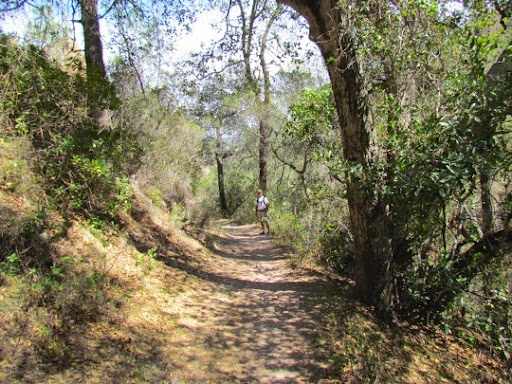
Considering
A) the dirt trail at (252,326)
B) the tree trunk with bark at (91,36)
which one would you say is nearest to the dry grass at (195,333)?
the dirt trail at (252,326)

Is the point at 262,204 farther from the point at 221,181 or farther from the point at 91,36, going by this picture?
the point at 221,181

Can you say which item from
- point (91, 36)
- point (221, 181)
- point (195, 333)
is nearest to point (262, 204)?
point (91, 36)

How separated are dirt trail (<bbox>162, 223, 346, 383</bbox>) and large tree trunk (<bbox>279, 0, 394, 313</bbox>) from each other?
929 mm

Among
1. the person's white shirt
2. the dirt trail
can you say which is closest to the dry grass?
the dirt trail

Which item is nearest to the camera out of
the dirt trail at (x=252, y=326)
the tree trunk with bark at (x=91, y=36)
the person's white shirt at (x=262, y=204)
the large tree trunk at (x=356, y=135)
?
the dirt trail at (x=252, y=326)

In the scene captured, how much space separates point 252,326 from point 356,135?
3.00 metres

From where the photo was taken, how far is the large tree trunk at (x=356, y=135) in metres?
4.64

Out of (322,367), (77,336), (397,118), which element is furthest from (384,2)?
(77,336)

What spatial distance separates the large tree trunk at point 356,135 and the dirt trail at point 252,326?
929mm

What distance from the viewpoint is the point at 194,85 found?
436 inches

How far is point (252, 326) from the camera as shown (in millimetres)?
4770

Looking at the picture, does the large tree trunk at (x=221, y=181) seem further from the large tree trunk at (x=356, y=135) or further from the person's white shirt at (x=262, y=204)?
the large tree trunk at (x=356, y=135)

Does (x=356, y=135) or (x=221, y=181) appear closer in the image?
(x=356, y=135)

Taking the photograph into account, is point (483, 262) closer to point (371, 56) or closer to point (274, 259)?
point (371, 56)
